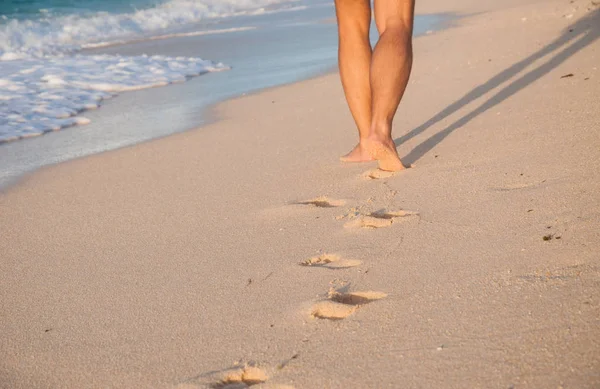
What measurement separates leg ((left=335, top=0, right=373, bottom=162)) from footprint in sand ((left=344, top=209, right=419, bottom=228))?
0.65 metres

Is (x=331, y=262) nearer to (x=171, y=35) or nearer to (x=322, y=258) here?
(x=322, y=258)

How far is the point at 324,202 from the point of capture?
110 inches

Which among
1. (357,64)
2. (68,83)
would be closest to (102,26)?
(68,83)

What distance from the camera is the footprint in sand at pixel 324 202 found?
273 cm

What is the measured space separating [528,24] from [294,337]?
5599 millimetres

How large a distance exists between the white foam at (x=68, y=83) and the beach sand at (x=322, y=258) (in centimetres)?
141

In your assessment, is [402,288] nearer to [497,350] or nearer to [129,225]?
[497,350]

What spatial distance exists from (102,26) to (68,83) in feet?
25.7

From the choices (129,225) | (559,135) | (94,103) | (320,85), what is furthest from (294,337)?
(94,103)

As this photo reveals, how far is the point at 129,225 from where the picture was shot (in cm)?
280

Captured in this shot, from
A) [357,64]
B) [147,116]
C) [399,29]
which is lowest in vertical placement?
[147,116]

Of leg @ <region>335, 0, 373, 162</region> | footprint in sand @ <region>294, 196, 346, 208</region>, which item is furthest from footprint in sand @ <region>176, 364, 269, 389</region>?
leg @ <region>335, 0, 373, 162</region>

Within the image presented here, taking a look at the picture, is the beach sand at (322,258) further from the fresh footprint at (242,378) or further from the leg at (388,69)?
the leg at (388,69)

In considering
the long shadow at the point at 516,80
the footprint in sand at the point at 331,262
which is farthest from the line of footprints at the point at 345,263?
the long shadow at the point at 516,80
